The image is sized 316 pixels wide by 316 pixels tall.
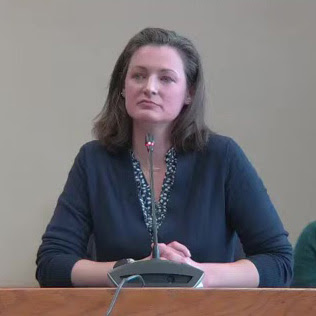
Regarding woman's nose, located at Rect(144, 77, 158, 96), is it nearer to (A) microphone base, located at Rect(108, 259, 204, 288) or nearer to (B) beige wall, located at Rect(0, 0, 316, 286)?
(A) microphone base, located at Rect(108, 259, 204, 288)

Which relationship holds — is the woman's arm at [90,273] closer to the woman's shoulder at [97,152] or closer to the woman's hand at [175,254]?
the woman's hand at [175,254]

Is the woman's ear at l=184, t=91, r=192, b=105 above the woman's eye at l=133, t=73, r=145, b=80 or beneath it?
beneath

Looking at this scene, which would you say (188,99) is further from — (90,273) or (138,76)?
(90,273)

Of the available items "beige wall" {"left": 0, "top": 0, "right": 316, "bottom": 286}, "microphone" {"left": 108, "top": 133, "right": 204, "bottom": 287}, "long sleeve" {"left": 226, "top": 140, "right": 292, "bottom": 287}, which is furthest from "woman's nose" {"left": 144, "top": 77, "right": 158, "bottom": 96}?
"beige wall" {"left": 0, "top": 0, "right": 316, "bottom": 286}

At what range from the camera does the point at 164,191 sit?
169 cm

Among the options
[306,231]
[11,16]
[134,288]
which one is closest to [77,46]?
[11,16]

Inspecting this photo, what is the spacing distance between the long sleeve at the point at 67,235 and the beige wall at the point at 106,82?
111cm

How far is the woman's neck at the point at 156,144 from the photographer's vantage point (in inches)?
68.9

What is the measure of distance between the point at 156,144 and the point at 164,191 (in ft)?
0.48

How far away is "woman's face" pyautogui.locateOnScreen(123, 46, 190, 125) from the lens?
165cm
